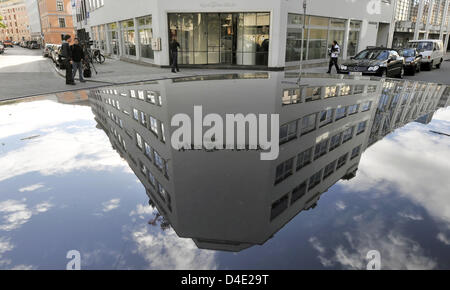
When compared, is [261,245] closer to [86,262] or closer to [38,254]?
[86,262]

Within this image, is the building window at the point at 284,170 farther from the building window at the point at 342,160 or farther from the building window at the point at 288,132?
the building window at the point at 288,132

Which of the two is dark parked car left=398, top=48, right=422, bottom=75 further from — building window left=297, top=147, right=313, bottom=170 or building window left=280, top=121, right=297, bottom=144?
building window left=297, top=147, right=313, bottom=170

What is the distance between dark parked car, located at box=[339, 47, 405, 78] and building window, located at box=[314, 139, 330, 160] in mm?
12356

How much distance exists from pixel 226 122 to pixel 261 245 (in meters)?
4.39

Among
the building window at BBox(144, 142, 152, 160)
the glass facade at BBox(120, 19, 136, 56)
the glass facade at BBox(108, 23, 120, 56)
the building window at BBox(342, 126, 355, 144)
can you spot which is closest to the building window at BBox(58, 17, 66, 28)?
the glass facade at BBox(108, 23, 120, 56)

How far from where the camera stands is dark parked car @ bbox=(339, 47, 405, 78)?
53.5ft

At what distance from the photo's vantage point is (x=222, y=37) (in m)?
22.2

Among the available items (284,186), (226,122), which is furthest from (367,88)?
→ (284,186)

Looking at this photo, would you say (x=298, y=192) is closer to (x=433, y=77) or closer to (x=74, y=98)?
Result: (x=74, y=98)

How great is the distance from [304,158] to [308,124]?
195 centimetres

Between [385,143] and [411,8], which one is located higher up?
[411,8]

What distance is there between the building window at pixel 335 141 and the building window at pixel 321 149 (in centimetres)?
10

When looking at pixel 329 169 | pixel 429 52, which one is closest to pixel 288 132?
pixel 329 169

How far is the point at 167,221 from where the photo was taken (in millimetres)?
3449
